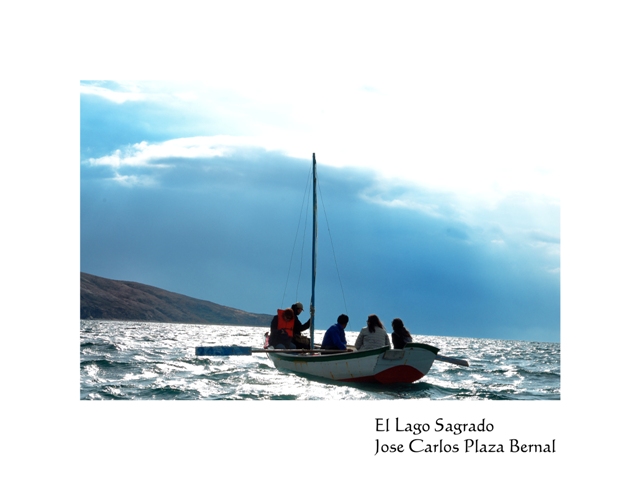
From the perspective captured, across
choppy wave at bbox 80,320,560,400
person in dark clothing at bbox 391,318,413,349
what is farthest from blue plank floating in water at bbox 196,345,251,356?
person in dark clothing at bbox 391,318,413,349

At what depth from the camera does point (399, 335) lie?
17.8 meters

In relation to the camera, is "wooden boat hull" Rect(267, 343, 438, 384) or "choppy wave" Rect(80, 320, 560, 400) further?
"wooden boat hull" Rect(267, 343, 438, 384)

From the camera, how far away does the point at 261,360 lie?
1089 inches

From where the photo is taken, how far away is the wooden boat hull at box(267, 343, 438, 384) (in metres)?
16.7

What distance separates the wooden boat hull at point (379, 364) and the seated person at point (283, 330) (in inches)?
115

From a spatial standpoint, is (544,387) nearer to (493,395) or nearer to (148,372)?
(493,395)

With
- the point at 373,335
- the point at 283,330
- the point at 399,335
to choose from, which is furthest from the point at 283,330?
the point at 399,335

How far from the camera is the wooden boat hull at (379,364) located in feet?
54.7

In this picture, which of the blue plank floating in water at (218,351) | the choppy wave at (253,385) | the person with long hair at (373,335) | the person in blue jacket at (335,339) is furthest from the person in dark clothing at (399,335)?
the blue plank floating in water at (218,351)

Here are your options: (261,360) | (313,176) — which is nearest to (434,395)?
(313,176)

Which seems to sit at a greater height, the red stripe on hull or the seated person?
the seated person

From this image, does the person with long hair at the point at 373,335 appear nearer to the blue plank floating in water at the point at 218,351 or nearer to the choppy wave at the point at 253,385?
the choppy wave at the point at 253,385

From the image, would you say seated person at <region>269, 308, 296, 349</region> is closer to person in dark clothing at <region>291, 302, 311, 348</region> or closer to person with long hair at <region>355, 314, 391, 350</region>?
person in dark clothing at <region>291, 302, 311, 348</region>
